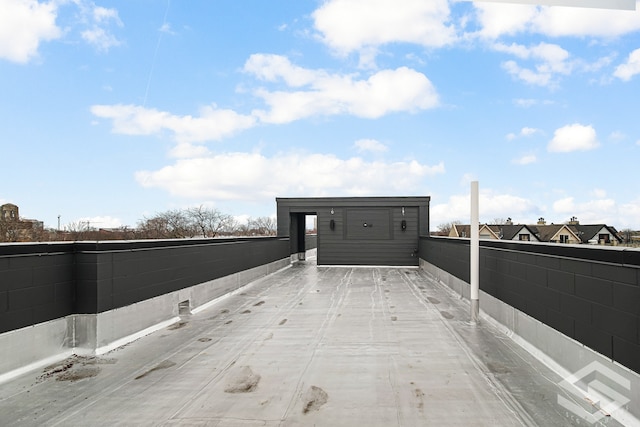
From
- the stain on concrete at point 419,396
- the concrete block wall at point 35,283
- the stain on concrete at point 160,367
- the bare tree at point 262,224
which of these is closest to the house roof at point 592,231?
the bare tree at point 262,224

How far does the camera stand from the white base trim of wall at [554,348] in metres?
2.85

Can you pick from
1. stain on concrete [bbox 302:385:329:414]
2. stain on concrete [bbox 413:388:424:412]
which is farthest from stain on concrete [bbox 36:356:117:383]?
stain on concrete [bbox 413:388:424:412]

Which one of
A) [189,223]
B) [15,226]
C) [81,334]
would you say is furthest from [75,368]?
[189,223]

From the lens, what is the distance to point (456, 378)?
12.7ft

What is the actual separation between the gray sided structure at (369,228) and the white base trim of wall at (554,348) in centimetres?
996

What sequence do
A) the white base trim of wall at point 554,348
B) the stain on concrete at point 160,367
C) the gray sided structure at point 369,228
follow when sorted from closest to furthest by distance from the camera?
the white base trim of wall at point 554,348 < the stain on concrete at point 160,367 < the gray sided structure at point 369,228

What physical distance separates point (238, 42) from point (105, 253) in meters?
10.6

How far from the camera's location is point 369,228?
1722cm

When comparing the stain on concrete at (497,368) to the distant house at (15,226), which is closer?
the stain on concrete at (497,368)

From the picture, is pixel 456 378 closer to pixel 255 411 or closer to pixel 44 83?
pixel 255 411

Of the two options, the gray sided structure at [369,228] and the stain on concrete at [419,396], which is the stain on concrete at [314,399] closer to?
the stain on concrete at [419,396]

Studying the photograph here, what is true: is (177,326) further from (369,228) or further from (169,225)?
(169,225)

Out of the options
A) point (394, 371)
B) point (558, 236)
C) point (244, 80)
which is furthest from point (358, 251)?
point (558, 236)

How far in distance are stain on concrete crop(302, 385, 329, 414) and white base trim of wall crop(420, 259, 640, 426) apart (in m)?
2.44
